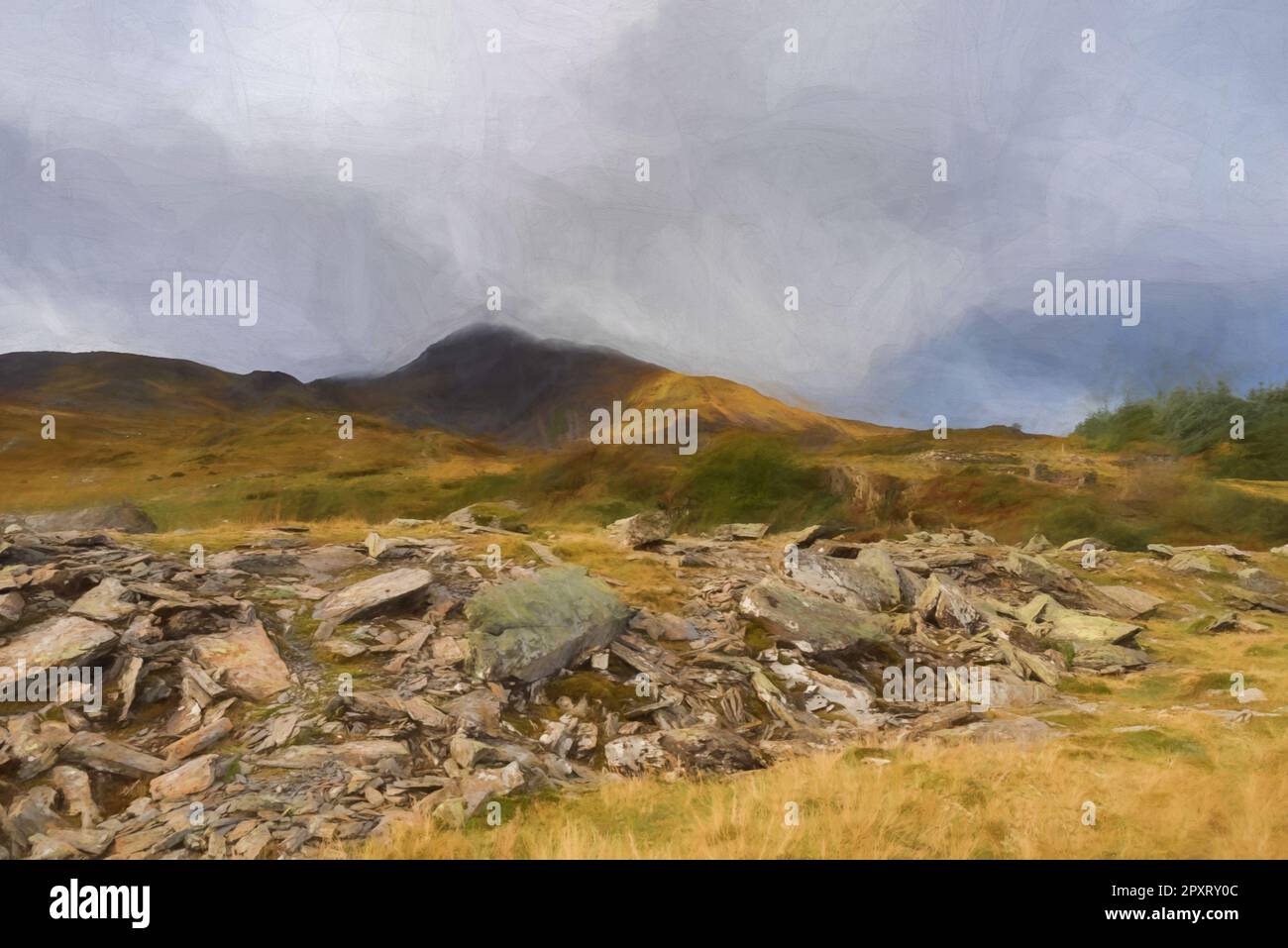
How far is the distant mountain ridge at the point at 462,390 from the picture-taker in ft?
160

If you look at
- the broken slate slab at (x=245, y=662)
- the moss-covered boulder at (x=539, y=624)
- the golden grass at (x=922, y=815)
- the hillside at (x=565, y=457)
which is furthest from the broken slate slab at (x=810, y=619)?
the hillside at (x=565, y=457)

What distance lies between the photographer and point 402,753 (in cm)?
982

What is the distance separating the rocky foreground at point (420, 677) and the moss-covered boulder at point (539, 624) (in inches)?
2.3

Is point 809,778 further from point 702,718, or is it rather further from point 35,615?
point 35,615

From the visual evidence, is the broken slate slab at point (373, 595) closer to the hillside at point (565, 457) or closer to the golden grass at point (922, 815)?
the golden grass at point (922, 815)

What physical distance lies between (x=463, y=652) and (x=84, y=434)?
50.8 m

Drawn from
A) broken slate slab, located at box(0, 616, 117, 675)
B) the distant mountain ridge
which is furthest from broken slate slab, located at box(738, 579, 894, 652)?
the distant mountain ridge

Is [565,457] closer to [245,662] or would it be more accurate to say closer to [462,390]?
[462,390]

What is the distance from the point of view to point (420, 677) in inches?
478

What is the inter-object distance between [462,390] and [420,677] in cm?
4976

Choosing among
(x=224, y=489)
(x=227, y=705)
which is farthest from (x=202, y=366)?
(x=227, y=705)

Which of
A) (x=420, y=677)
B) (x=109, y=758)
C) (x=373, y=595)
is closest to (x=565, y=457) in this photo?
(x=373, y=595)

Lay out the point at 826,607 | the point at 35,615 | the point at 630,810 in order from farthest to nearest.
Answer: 1. the point at 826,607
2. the point at 35,615
3. the point at 630,810

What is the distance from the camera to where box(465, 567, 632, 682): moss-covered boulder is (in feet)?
40.8
